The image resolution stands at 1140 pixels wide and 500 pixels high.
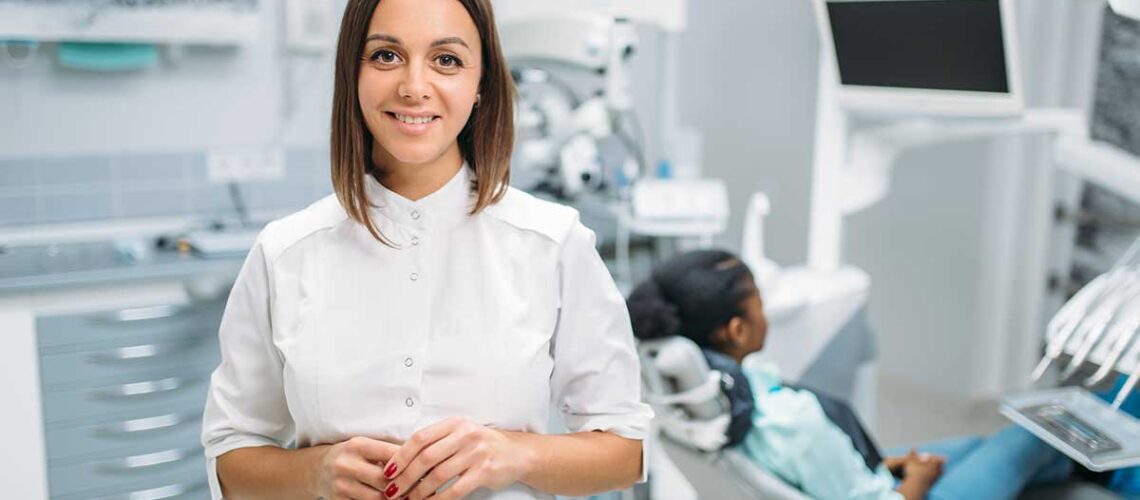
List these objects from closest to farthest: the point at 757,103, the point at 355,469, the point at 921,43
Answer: the point at 355,469 < the point at 921,43 < the point at 757,103

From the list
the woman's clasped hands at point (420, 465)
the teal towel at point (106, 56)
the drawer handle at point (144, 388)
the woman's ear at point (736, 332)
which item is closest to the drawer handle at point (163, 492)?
the drawer handle at point (144, 388)

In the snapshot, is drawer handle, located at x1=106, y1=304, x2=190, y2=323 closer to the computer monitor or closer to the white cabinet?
the white cabinet

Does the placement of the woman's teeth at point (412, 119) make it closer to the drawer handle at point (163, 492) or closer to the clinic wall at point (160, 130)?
the drawer handle at point (163, 492)

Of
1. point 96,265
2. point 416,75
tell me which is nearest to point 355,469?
point 416,75

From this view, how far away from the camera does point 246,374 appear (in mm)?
965

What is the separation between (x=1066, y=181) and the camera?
12.6 feet

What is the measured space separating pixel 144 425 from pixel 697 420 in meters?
1.51

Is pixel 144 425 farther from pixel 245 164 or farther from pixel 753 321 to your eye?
pixel 753 321

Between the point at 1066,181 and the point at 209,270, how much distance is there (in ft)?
10.4

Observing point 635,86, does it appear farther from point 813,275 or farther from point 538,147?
point 813,275

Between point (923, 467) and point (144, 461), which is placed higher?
point (923, 467)

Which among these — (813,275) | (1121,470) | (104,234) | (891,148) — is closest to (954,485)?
(1121,470)

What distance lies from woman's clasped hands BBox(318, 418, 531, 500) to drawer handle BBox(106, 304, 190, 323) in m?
1.72

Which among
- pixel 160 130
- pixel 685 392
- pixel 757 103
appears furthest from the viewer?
pixel 757 103
